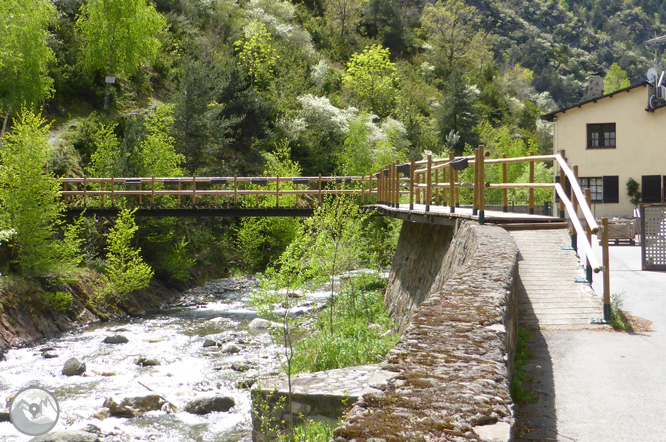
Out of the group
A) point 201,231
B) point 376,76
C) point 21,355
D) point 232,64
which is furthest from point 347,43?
point 21,355

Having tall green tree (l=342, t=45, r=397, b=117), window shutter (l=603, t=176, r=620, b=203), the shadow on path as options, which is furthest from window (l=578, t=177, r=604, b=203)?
Result: tall green tree (l=342, t=45, r=397, b=117)

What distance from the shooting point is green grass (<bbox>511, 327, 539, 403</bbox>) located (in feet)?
14.4

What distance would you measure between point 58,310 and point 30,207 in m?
3.61

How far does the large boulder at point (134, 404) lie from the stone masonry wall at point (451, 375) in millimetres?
8227

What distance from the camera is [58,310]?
19281 mm

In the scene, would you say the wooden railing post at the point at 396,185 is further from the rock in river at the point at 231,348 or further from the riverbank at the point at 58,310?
the riverbank at the point at 58,310

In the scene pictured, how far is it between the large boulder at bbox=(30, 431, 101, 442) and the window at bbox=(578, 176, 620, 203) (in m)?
24.1

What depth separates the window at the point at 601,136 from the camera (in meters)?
A: 28.2

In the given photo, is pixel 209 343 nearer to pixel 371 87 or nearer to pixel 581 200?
pixel 581 200

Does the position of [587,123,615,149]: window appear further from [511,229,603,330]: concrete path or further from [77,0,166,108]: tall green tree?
[77,0,166,108]: tall green tree

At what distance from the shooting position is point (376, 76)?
5791cm

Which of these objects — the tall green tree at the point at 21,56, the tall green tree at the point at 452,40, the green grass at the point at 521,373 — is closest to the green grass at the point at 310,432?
the green grass at the point at 521,373

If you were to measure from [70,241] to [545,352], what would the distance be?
19.1 m

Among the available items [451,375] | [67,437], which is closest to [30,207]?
[67,437]
